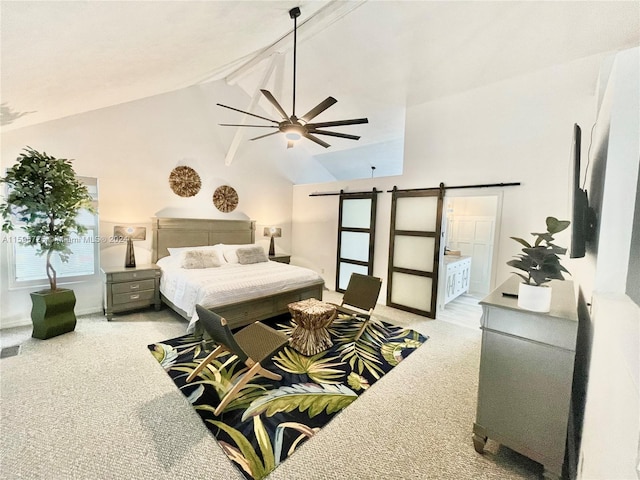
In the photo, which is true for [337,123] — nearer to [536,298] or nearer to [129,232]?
[536,298]

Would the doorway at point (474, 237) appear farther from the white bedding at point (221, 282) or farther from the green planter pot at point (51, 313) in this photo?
the green planter pot at point (51, 313)

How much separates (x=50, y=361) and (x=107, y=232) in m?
2.08

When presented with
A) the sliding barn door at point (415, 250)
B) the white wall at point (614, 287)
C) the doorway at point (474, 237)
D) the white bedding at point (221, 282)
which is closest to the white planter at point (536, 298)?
the white wall at point (614, 287)

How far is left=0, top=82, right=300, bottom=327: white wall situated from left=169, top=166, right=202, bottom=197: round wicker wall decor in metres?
0.09

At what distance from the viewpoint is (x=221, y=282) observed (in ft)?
11.1

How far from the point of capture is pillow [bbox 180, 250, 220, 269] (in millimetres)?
4070

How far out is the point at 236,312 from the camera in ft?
11.0

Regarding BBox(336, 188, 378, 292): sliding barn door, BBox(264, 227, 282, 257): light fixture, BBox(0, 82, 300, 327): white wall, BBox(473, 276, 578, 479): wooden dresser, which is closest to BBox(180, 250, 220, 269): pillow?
BBox(0, 82, 300, 327): white wall

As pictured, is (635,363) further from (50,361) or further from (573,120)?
(50,361)

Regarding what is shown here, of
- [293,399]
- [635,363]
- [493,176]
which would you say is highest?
[493,176]

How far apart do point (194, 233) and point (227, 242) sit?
0.67 meters

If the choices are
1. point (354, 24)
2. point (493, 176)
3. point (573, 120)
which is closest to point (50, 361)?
point (354, 24)

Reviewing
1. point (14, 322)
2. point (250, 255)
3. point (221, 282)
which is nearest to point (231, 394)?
point (221, 282)

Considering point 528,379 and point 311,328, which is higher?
point 528,379
